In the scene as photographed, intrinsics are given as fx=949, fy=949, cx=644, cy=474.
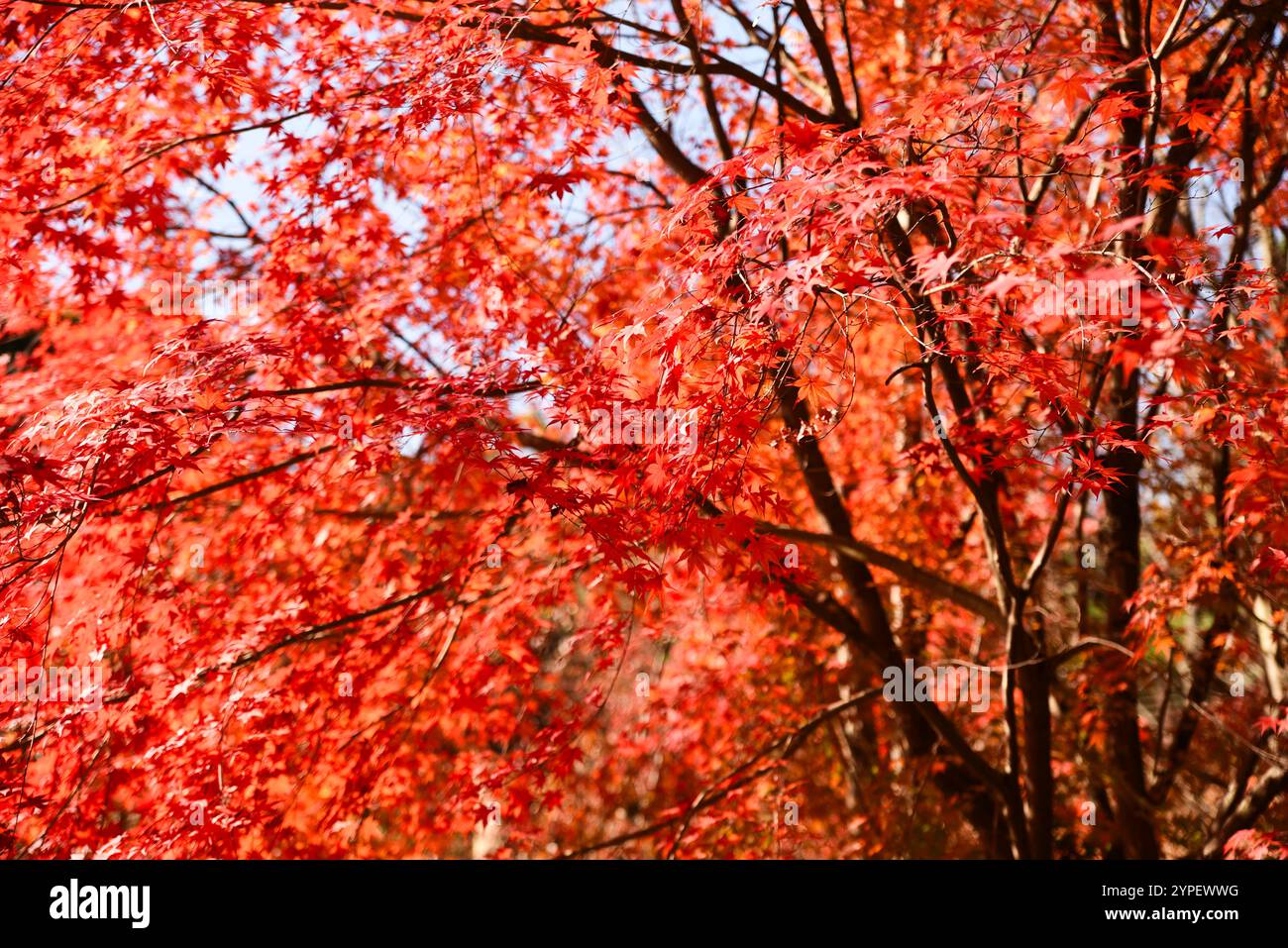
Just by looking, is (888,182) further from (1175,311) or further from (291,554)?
(291,554)

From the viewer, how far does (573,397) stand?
3896mm

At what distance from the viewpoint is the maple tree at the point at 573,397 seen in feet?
11.3

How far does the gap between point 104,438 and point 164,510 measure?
4.02 ft

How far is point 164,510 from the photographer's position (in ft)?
15.1

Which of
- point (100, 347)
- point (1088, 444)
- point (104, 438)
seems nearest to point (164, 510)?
point (104, 438)

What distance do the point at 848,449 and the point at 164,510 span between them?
242 inches

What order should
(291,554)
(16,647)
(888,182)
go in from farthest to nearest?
1. (291,554)
2. (16,647)
3. (888,182)

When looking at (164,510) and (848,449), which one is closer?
(164,510)

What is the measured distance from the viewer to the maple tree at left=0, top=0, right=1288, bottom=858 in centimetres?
344

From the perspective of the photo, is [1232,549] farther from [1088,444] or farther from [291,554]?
[291,554]
